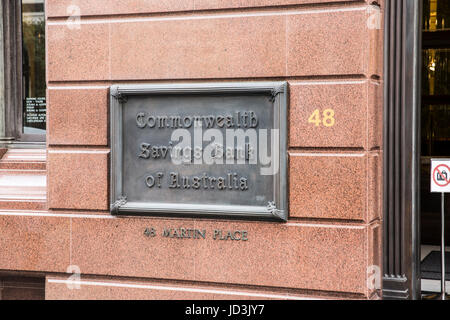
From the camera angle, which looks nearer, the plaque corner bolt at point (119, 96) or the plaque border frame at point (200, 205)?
the plaque border frame at point (200, 205)

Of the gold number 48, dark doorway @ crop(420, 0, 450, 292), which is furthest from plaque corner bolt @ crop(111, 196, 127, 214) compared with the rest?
dark doorway @ crop(420, 0, 450, 292)

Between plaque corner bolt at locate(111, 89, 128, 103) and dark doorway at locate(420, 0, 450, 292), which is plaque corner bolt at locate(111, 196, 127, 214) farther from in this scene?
A: dark doorway at locate(420, 0, 450, 292)

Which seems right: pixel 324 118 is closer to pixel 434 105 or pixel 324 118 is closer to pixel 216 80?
pixel 216 80

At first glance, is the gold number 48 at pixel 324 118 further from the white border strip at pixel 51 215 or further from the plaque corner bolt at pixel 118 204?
the white border strip at pixel 51 215

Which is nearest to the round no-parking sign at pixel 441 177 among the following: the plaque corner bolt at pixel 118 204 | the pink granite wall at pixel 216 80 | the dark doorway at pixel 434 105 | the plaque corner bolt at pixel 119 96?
the pink granite wall at pixel 216 80

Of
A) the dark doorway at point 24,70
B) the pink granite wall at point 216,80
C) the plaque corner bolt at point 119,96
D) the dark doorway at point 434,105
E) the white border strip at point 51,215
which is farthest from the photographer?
the dark doorway at point 434,105

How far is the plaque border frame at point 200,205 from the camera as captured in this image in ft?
23.4

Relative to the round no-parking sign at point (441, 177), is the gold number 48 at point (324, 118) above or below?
above

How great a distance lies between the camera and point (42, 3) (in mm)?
9109

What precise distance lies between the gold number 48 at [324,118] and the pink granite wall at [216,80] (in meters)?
0.05

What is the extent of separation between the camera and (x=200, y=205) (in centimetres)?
746

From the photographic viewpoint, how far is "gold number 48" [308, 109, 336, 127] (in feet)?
23.0

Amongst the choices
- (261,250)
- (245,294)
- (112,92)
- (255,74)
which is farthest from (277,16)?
(245,294)

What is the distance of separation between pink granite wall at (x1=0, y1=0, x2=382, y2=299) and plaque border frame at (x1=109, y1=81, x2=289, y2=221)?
0.11m
